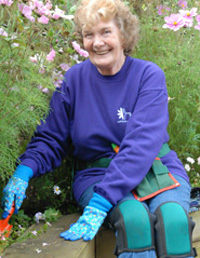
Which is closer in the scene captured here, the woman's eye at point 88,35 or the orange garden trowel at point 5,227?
the orange garden trowel at point 5,227

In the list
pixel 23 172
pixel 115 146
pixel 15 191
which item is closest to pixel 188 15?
pixel 115 146

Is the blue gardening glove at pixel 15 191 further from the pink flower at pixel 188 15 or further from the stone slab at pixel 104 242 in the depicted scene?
the pink flower at pixel 188 15

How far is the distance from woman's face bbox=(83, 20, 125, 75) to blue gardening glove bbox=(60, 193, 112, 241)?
2.52ft

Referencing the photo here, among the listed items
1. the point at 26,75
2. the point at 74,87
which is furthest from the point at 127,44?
the point at 26,75

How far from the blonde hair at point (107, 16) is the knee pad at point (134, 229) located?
102 cm

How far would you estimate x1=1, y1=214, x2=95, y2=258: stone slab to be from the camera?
2.02 m

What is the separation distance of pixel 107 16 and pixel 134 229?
3.76 ft

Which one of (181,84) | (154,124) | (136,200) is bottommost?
(136,200)

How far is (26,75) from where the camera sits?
204cm

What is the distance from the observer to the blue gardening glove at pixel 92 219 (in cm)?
205

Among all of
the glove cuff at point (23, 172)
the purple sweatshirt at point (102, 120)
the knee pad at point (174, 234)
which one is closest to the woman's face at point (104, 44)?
the purple sweatshirt at point (102, 120)

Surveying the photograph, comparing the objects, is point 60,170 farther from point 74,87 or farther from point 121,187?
point 121,187

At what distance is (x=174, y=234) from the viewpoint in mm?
1973

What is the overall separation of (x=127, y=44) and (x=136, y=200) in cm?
95
